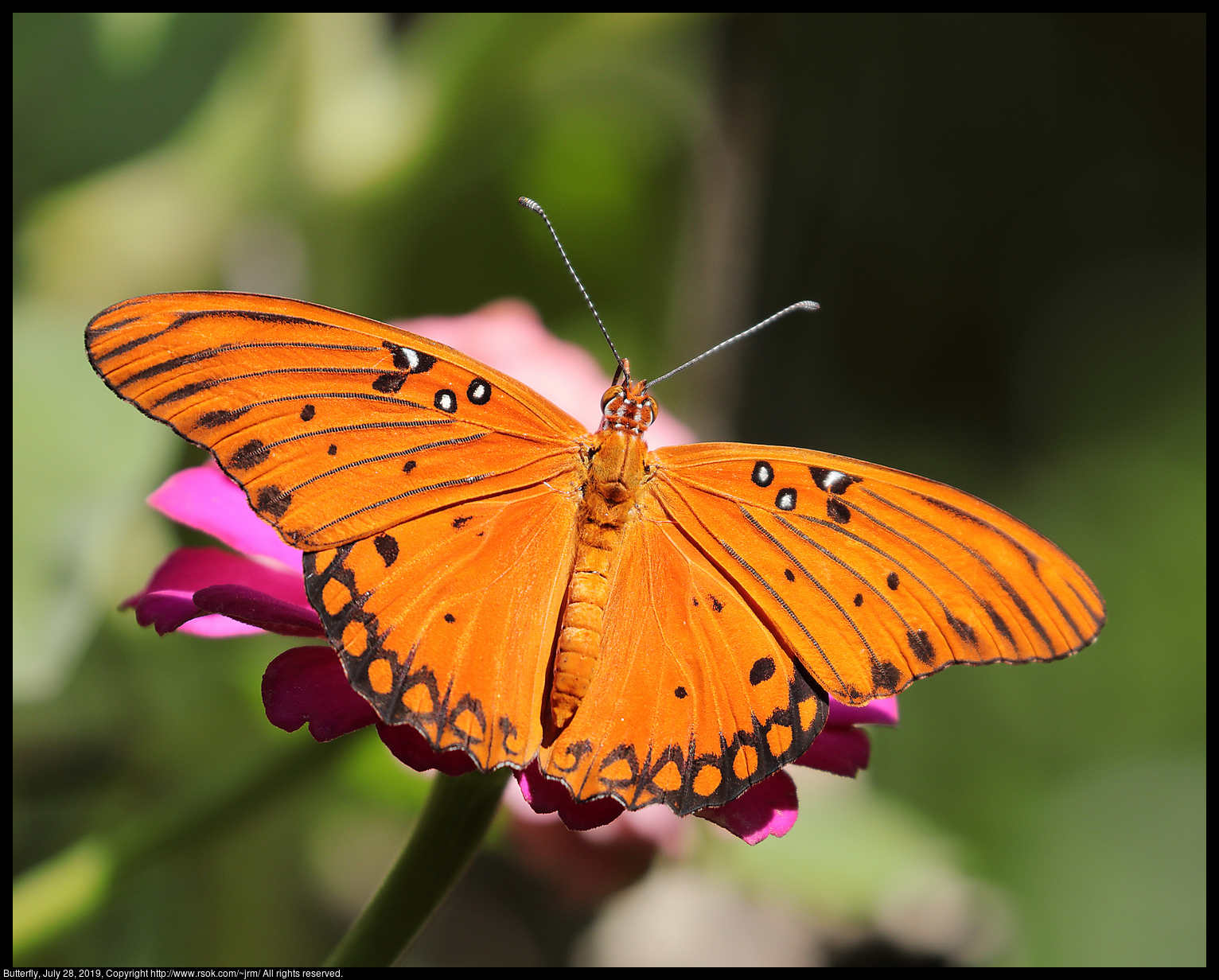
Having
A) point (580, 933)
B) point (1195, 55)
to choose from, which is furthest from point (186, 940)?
point (1195, 55)

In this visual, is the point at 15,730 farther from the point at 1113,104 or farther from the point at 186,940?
the point at 1113,104

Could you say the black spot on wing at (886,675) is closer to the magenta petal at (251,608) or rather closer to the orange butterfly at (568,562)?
the orange butterfly at (568,562)

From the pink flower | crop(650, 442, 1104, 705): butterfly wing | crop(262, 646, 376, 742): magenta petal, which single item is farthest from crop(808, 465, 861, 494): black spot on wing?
crop(262, 646, 376, 742): magenta petal

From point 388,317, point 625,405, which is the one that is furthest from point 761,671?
point 388,317

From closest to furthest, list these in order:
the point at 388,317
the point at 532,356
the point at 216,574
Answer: the point at 216,574 < the point at 532,356 < the point at 388,317

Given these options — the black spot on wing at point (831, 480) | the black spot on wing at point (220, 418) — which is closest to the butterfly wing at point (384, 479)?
the black spot on wing at point (220, 418)

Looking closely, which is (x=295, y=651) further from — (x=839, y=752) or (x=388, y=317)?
(x=388, y=317)

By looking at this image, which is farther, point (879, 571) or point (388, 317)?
point (388, 317)
